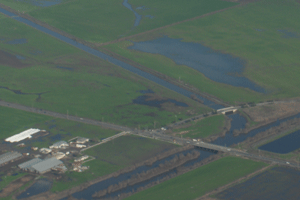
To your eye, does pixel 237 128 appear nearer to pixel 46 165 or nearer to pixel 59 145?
pixel 59 145

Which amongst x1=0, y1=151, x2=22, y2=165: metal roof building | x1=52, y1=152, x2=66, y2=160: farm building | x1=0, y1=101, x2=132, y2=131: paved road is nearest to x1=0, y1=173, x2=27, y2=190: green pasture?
x1=0, y1=151, x2=22, y2=165: metal roof building

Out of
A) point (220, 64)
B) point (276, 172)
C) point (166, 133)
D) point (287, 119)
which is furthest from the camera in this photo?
point (220, 64)

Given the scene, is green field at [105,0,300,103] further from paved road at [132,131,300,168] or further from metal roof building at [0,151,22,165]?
metal roof building at [0,151,22,165]

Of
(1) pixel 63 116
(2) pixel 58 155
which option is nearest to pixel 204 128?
(1) pixel 63 116

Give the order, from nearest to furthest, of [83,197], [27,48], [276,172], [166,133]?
[83,197], [276,172], [166,133], [27,48]

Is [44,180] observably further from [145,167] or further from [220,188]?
[220,188]

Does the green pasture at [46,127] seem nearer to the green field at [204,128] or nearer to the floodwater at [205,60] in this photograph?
the green field at [204,128]

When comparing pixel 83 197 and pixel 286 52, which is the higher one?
pixel 286 52

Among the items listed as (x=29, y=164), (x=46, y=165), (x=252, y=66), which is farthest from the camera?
(x=252, y=66)

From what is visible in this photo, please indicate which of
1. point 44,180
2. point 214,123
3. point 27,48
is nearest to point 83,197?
point 44,180
